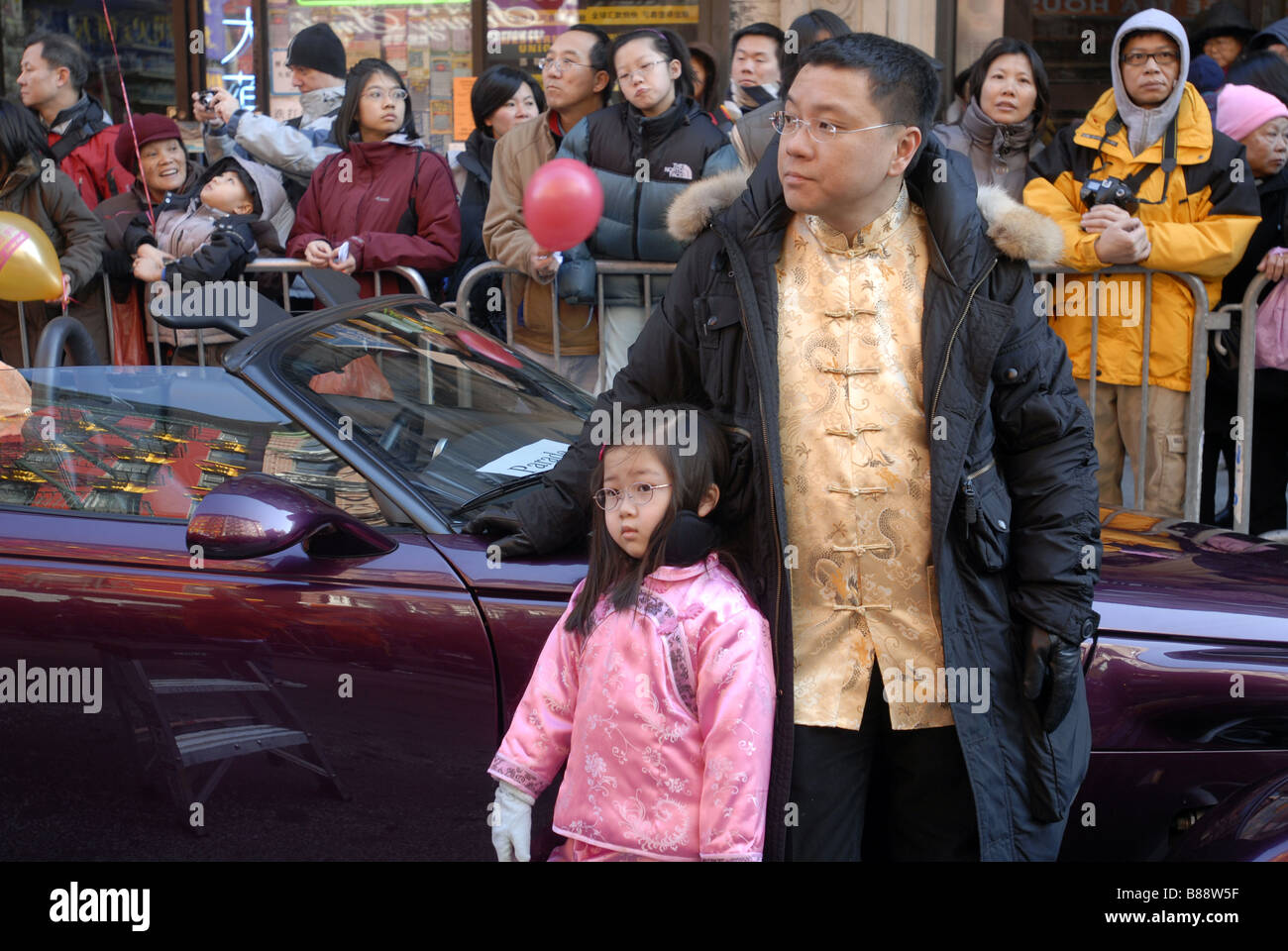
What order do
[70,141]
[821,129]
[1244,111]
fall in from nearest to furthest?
1. [821,129]
2. [1244,111]
3. [70,141]

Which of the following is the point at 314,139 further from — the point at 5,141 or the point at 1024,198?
the point at 1024,198

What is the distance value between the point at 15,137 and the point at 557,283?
8.62 feet

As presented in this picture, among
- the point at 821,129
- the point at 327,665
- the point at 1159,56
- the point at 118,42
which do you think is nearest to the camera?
the point at 821,129

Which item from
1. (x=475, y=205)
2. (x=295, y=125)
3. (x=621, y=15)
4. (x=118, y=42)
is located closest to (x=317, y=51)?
(x=295, y=125)

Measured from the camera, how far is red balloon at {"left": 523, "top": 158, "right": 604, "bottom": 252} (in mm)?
4715

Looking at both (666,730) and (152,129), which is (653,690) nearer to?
(666,730)

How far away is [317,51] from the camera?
7543 mm

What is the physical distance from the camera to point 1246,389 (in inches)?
218

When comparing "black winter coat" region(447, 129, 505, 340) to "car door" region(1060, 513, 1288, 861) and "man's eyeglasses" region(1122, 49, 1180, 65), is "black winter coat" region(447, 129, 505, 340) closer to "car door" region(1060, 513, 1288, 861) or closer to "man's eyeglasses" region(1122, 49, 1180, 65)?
"man's eyeglasses" region(1122, 49, 1180, 65)

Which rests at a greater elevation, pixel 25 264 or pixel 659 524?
pixel 25 264

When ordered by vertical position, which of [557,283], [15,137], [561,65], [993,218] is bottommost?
[557,283]

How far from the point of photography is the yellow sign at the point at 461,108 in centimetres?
980

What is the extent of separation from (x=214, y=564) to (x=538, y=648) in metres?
0.74
